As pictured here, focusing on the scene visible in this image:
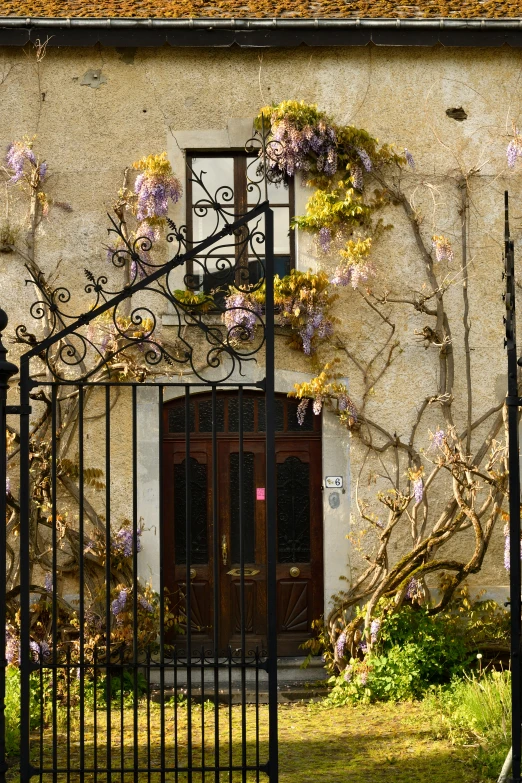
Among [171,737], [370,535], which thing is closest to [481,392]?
[370,535]

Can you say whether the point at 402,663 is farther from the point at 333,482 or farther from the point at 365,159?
the point at 365,159

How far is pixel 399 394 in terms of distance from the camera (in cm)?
859

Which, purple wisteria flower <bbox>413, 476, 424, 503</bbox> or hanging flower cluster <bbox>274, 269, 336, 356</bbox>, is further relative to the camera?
hanging flower cluster <bbox>274, 269, 336, 356</bbox>

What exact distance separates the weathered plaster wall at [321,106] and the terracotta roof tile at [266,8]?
314 millimetres

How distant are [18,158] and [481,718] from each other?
5620 millimetres

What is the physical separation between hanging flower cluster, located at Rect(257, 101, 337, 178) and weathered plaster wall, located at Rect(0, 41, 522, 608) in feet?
0.69

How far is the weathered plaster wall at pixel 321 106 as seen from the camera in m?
8.63

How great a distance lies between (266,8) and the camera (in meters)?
8.91

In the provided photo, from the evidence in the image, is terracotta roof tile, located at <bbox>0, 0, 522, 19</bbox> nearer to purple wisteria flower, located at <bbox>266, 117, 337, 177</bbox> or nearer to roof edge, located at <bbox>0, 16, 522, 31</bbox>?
roof edge, located at <bbox>0, 16, 522, 31</bbox>

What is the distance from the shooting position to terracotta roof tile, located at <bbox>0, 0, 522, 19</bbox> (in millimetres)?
8680

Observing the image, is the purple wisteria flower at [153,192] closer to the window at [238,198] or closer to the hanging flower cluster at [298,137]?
the window at [238,198]

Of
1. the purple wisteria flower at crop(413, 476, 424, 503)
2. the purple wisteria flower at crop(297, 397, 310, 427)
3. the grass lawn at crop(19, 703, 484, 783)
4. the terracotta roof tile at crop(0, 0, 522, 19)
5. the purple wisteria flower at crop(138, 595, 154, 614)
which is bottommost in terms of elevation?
the grass lawn at crop(19, 703, 484, 783)

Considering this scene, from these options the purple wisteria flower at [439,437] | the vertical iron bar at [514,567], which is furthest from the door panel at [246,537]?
the vertical iron bar at [514,567]

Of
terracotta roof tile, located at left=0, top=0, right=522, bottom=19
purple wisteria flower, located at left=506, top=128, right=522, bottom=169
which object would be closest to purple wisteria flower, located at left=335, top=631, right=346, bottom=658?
purple wisteria flower, located at left=506, top=128, right=522, bottom=169
